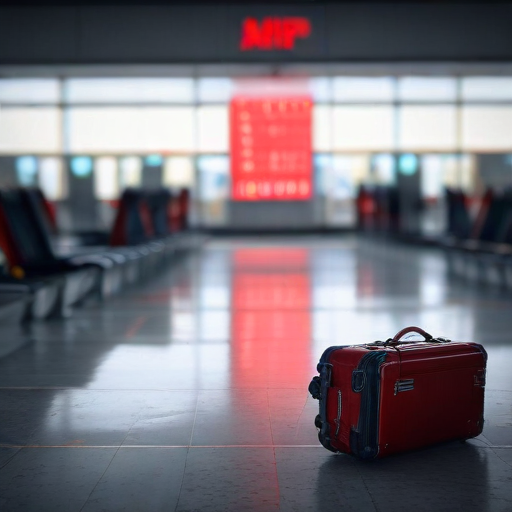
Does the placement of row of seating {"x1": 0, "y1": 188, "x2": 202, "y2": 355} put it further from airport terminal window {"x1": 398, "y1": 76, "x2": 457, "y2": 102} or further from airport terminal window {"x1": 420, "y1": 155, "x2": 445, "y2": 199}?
airport terminal window {"x1": 420, "y1": 155, "x2": 445, "y2": 199}

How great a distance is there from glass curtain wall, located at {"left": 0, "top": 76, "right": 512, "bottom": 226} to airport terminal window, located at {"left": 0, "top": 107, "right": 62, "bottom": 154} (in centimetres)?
3

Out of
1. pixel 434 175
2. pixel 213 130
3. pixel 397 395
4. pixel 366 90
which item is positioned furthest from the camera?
pixel 434 175

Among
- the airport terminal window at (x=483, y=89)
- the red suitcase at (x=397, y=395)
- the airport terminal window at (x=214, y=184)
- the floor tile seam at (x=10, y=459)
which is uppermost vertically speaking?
the airport terminal window at (x=483, y=89)

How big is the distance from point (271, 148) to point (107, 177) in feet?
19.1

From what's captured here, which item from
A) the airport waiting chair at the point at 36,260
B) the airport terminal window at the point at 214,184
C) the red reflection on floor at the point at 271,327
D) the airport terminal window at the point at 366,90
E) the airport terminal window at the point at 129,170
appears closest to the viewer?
the red reflection on floor at the point at 271,327

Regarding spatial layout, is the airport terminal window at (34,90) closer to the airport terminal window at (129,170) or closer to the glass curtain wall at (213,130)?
the glass curtain wall at (213,130)

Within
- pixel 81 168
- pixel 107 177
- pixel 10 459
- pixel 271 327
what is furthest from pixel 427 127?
pixel 10 459

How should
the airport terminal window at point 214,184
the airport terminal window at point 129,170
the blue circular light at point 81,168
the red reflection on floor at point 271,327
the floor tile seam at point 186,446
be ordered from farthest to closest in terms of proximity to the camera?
the airport terminal window at point 129,170
the airport terminal window at point 214,184
the blue circular light at point 81,168
the red reflection on floor at point 271,327
the floor tile seam at point 186,446

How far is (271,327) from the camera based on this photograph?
672 centimetres

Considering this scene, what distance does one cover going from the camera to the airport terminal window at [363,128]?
27750 mm

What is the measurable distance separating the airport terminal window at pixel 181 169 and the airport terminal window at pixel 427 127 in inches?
275

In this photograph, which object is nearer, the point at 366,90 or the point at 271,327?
the point at 271,327

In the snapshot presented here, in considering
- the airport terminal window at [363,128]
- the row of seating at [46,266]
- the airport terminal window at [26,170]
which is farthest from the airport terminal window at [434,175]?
the row of seating at [46,266]

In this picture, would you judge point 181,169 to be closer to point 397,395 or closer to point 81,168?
point 81,168
